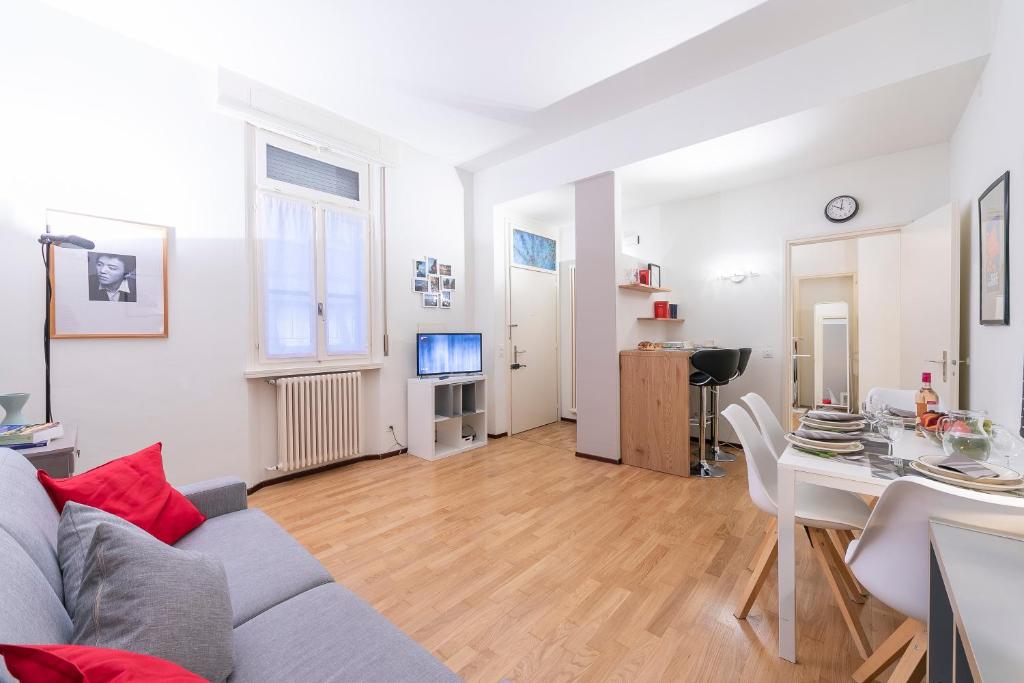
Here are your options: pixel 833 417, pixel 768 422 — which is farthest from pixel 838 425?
pixel 768 422

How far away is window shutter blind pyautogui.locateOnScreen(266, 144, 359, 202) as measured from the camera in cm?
346

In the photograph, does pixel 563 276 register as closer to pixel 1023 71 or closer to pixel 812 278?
pixel 812 278

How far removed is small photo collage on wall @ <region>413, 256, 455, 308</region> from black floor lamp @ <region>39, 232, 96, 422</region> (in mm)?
2459

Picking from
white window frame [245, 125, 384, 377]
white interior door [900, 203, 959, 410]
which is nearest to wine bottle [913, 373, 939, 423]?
white interior door [900, 203, 959, 410]

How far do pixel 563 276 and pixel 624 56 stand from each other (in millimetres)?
3111

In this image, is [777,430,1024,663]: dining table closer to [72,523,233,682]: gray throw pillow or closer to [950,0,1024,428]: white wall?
[950,0,1024,428]: white wall

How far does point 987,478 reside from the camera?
122 centimetres

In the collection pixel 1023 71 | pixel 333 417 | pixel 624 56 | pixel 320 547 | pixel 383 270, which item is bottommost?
pixel 320 547

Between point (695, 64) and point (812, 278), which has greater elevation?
point (695, 64)

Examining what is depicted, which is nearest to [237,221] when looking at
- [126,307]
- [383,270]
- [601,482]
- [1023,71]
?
[126,307]

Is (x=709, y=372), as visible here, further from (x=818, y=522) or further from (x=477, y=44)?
(x=477, y=44)

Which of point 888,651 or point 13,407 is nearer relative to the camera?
point 888,651

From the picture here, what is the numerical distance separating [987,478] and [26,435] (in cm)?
363

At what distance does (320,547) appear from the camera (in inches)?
95.1
